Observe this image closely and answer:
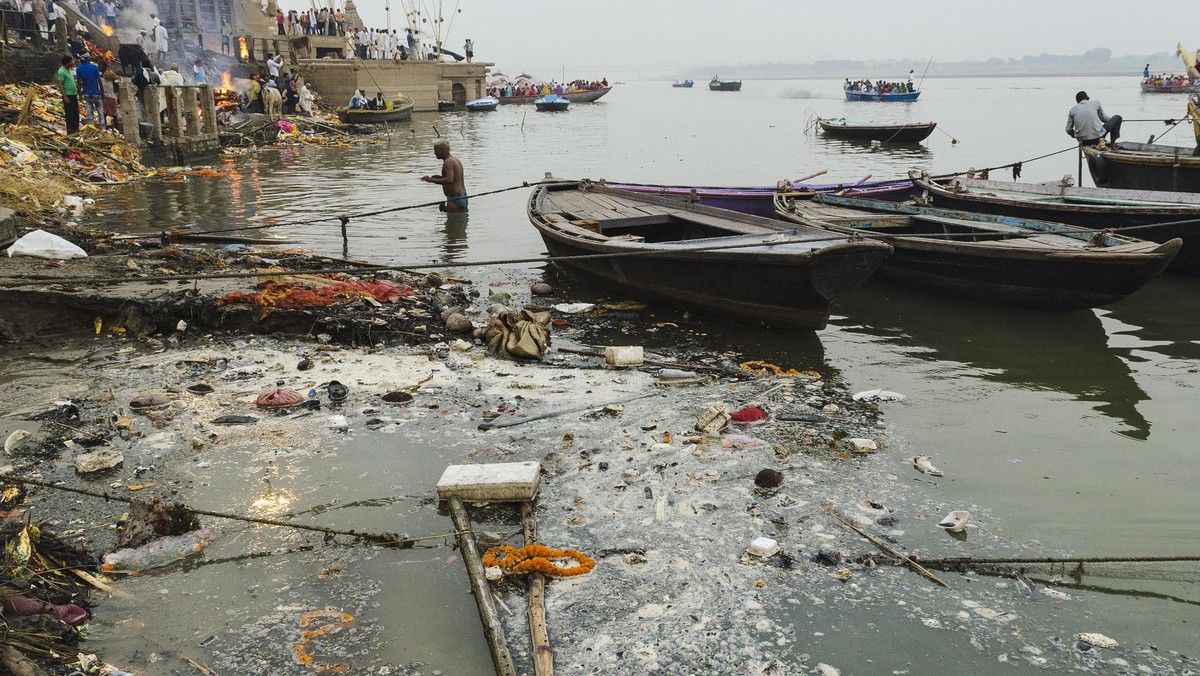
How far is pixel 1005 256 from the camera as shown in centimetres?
850

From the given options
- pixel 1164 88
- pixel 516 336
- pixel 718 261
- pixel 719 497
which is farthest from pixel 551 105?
pixel 719 497

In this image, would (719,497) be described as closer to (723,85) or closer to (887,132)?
(887,132)

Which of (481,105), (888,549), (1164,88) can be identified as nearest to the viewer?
(888,549)

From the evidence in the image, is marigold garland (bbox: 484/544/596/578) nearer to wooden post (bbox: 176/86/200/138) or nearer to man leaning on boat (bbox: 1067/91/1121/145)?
man leaning on boat (bbox: 1067/91/1121/145)

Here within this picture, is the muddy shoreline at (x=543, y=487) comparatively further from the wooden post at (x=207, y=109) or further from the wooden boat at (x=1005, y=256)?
the wooden post at (x=207, y=109)

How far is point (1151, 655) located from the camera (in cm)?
362

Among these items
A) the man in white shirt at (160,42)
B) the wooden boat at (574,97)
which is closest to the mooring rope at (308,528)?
the man in white shirt at (160,42)

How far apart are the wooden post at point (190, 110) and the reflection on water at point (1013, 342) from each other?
1789cm

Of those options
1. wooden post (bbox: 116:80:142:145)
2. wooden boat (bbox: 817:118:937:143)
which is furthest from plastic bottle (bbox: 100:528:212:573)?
wooden boat (bbox: 817:118:937:143)

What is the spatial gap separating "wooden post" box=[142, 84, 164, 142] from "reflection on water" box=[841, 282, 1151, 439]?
1703cm

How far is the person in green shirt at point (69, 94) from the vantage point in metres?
16.2

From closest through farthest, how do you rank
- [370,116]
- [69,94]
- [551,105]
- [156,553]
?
[156,553] → [69,94] → [370,116] → [551,105]

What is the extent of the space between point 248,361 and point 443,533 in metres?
3.35

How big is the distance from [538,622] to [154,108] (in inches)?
778
